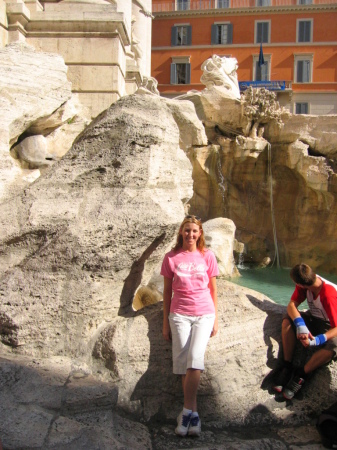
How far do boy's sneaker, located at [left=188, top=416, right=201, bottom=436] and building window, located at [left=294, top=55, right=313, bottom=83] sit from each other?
95.8ft

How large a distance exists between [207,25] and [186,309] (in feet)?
101

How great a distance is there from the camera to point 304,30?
28.9m

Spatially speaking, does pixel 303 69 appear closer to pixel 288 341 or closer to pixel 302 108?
pixel 302 108

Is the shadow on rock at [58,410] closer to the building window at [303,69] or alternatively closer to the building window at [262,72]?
the building window at [262,72]

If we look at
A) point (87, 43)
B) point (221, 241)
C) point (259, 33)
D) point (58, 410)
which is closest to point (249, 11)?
point (259, 33)

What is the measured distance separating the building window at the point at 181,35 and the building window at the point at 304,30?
682 centimetres

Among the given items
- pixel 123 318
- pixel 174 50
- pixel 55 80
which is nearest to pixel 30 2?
pixel 55 80

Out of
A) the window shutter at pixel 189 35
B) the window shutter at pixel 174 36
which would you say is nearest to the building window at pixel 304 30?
the window shutter at pixel 189 35

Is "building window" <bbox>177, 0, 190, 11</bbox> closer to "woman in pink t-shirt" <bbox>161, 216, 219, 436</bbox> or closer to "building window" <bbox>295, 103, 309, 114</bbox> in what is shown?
"building window" <bbox>295, 103, 309, 114</bbox>

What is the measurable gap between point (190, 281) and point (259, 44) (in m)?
29.7

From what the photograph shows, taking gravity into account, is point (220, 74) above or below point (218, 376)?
above

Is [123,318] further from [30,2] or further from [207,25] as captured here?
[207,25]

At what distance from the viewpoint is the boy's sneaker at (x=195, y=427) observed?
94.6 inches

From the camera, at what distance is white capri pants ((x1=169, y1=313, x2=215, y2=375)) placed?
2496 millimetres
